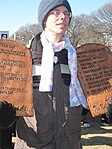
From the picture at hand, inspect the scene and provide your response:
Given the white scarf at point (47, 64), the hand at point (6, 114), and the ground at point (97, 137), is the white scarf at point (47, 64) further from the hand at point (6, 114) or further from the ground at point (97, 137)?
the ground at point (97, 137)

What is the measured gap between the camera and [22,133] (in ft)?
7.04

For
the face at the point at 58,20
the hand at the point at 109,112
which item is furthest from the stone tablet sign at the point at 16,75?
the hand at the point at 109,112

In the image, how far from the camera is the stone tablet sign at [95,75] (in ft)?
7.54

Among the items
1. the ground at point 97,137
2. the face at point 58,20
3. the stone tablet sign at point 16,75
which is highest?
the face at point 58,20

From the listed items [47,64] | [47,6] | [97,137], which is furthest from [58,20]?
[97,137]

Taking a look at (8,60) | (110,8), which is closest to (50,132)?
(8,60)

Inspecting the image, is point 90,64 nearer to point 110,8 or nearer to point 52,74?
point 52,74

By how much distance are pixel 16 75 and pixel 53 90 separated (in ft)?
0.78

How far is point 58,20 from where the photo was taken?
7.06 feet

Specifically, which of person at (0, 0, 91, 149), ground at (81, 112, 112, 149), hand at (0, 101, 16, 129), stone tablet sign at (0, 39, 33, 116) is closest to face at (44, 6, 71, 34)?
person at (0, 0, 91, 149)

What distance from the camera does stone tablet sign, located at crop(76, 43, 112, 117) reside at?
2299 mm

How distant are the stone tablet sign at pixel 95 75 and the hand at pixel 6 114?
506 millimetres

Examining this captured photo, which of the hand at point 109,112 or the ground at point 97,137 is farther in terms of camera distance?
the ground at point 97,137

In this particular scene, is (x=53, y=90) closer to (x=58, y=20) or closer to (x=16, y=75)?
Result: (x=16, y=75)
